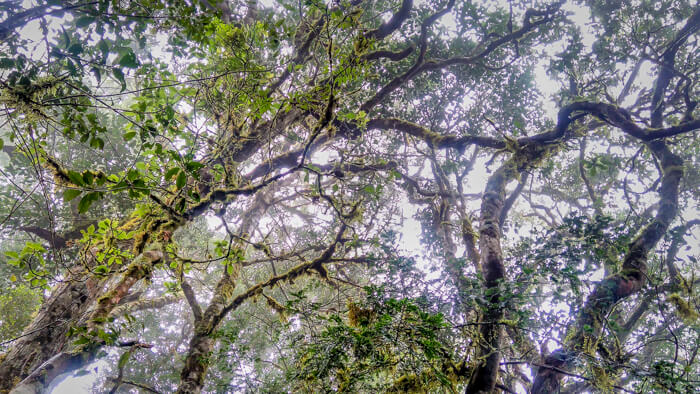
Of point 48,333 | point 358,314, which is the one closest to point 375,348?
point 358,314

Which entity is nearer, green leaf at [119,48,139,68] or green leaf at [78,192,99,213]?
green leaf at [78,192,99,213]

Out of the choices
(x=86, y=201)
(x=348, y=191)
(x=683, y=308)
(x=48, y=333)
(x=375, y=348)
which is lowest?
(x=375, y=348)

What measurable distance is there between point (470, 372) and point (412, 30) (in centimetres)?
734

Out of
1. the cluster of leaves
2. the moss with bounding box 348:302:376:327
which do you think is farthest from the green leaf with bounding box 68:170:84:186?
the moss with bounding box 348:302:376:327

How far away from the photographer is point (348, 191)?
668cm

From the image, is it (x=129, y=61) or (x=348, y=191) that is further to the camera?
(x=348, y=191)

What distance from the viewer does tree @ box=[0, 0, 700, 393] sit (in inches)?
107

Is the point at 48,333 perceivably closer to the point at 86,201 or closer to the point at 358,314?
the point at 86,201

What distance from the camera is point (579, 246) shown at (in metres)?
4.52

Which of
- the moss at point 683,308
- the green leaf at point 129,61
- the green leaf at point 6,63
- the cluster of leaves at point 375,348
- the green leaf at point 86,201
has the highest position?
the green leaf at point 129,61

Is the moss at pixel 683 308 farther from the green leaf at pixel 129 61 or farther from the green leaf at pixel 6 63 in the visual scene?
the green leaf at pixel 6 63

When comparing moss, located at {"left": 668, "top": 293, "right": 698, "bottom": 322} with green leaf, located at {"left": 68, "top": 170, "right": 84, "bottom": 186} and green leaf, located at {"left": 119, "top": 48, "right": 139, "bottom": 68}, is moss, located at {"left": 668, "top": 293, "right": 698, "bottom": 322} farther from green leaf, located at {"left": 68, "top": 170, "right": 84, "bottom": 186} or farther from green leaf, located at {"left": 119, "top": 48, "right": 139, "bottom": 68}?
green leaf, located at {"left": 119, "top": 48, "right": 139, "bottom": 68}

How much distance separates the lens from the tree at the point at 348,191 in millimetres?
2713

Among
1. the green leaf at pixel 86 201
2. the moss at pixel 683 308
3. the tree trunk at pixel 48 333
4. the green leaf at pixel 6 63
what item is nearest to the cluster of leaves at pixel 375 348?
the green leaf at pixel 86 201
